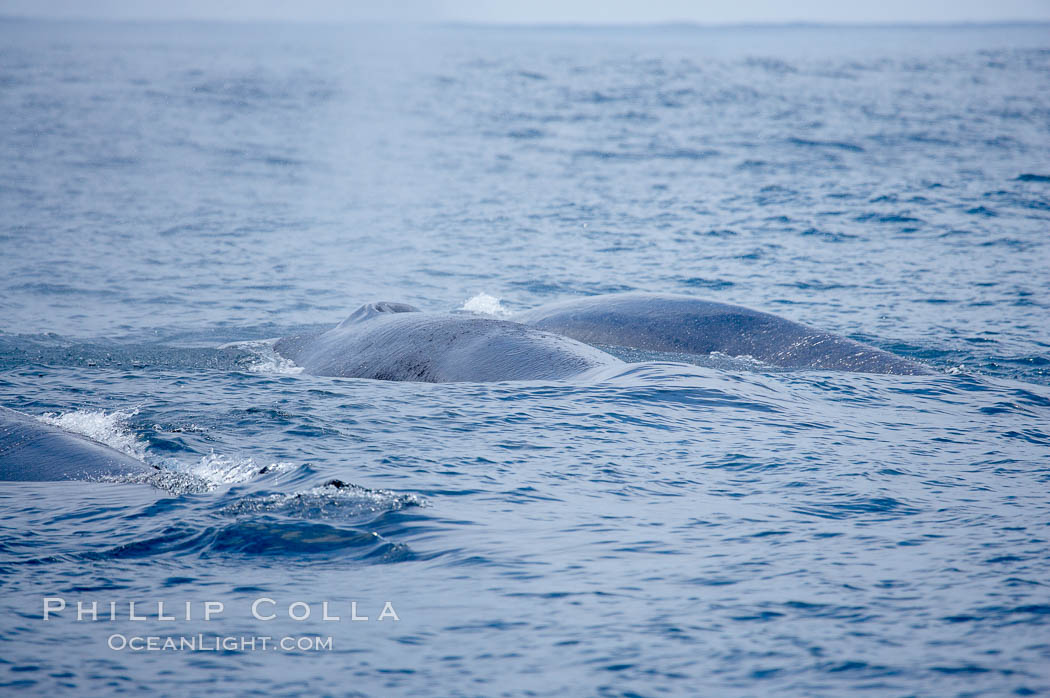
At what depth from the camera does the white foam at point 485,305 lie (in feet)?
58.9

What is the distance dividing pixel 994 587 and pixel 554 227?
19.1m

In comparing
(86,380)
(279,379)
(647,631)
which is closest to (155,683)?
(647,631)

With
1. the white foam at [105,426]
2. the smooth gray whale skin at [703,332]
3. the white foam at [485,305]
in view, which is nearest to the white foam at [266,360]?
the white foam at [105,426]

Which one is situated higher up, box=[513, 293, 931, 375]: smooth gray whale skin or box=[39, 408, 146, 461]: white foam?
box=[513, 293, 931, 375]: smooth gray whale skin

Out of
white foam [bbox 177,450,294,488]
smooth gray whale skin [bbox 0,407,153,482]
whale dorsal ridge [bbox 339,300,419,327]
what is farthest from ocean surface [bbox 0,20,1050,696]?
whale dorsal ridge [bbox 339,300,419,327]

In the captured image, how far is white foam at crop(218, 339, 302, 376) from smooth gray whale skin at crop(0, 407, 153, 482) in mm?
3311

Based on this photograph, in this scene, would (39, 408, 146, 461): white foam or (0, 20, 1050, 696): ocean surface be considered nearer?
(0, 20, 1050, 696): ocean surface

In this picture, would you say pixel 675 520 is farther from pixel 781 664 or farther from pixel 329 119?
pixel 329 119

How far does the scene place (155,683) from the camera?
6.09m

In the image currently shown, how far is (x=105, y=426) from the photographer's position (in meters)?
10.8

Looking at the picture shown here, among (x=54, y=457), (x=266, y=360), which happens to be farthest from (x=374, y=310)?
(x=54, y=457)

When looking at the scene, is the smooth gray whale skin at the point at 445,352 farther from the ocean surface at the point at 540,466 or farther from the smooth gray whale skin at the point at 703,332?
the smooth gray whale skin at the point at 703,332

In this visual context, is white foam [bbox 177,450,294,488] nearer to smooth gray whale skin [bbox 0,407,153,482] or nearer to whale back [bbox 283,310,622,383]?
smooth gray whale skin [bbox 0,407,153,482]

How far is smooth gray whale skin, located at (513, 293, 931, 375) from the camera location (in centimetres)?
1310
